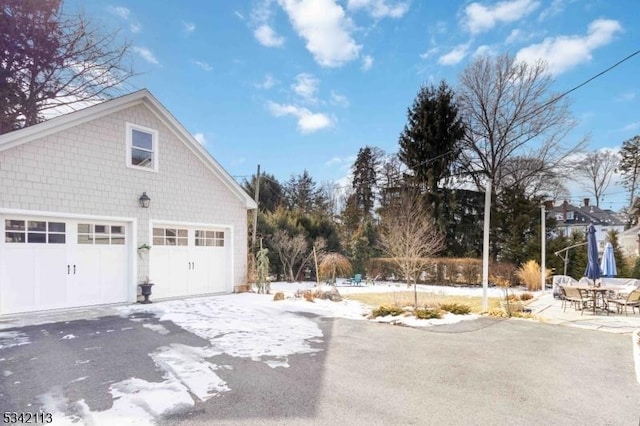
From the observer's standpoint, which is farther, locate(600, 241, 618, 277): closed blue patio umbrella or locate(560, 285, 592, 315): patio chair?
locate(600, 241, 618, 277): closed blue patio umbrella

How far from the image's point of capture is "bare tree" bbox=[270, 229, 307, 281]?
18.2 m

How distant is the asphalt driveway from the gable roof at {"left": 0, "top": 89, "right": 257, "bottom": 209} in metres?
4.36

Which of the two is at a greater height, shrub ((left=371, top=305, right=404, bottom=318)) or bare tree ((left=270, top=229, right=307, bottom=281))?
bare tree ((left=270, top=229, right=307, bottom=281))

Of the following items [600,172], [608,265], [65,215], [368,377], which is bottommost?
[368,377]

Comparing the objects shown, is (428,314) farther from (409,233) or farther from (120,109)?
(120,109)

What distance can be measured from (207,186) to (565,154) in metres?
21.2

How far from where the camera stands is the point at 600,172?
32.8 meters

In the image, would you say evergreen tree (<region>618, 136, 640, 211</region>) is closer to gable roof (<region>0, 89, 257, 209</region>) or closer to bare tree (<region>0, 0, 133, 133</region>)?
gable roof (<region>0, 89, 257, 209</region>)

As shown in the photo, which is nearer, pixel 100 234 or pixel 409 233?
pixel 100 234

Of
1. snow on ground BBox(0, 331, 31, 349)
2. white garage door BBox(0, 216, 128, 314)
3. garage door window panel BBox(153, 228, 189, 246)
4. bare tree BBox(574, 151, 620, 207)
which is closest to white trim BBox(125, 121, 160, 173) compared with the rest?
white garage door BBox(0, 216, 128, 314)

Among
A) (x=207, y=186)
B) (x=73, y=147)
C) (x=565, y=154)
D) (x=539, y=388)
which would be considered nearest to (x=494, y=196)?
(x=565, y=154)

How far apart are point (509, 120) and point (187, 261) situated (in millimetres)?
20375

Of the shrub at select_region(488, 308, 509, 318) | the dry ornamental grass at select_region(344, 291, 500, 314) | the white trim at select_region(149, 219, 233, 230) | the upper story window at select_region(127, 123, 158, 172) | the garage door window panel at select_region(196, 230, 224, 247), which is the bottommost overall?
the dry ornamental grass at select_region(344, 291, 500, 314)

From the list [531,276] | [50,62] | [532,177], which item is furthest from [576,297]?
[50,62]
